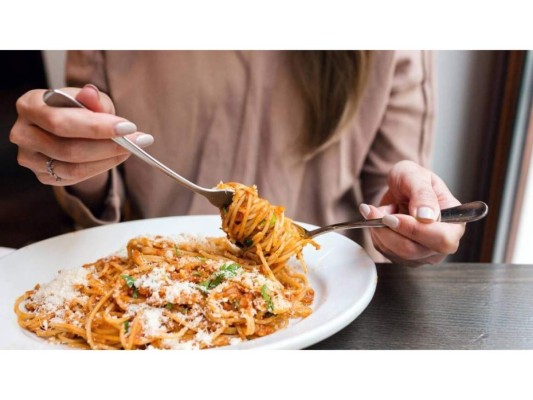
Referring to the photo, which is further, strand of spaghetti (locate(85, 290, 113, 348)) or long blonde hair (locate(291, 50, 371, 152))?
long blonde hair (locate(291, 50, 371, 152))

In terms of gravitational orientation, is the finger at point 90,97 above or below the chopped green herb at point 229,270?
above

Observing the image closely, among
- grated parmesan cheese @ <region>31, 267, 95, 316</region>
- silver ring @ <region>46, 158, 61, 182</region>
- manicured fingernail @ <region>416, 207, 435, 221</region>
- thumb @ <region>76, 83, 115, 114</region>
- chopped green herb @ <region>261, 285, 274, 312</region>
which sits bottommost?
grated parmesan cheese @ <region>31, 267, 95, 316</region>

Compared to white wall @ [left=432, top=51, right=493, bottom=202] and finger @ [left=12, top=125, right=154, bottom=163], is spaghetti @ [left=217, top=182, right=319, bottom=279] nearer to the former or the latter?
finger @ [left=12, top=125, right=154, bottom=163]

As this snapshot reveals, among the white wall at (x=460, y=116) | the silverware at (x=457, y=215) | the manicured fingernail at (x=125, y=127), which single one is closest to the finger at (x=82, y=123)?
the manicured fingernail at (x=125, y=127)

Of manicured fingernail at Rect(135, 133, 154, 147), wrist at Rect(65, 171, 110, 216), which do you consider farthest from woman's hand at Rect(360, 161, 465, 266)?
wrist at Rect(65, 171, 110, 216)

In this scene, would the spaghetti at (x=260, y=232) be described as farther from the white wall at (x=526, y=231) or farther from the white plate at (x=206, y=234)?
the white wall at (x=526, y=231)

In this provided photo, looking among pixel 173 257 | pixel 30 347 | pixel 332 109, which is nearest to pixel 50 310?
pixel 30 347

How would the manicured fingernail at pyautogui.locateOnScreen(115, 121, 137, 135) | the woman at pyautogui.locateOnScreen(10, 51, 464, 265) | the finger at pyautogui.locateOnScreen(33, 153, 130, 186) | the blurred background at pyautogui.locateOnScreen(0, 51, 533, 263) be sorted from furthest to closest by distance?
1. the woman at pyautogui.locateOnScreen(10, 51, 464, 265)
2. the blurred background at pyautogui.locateOnScreen(0, 51, 533, 263)
3. the finger at pyautogui.locateOnScreen(33, 153, 130, 186)
4. the manicured fingernail at pyautogui.locateOnScreen(115, 121, 137, 135)

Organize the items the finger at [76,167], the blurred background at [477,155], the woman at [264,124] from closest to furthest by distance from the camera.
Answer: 1. the finger at [76,167]
2. the blurred background at [477,155]
3. the woman at [264,124]
